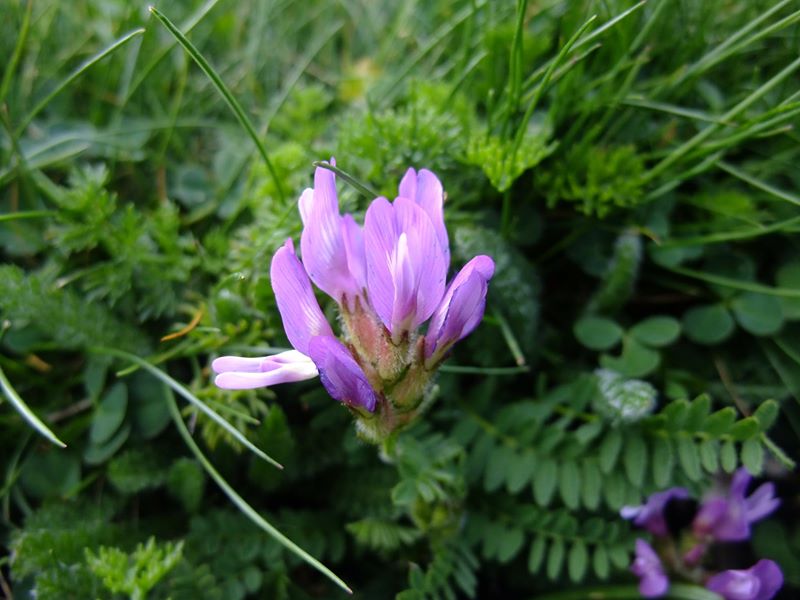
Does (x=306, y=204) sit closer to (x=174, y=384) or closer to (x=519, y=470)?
(x=174, y=384)

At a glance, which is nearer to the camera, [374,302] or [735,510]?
[374,302]

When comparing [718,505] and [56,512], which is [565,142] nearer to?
[718,505]

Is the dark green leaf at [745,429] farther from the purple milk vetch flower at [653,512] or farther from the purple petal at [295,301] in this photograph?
the purple petal at [295,301]

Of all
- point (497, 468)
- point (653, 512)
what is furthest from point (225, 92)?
point (653, 512)

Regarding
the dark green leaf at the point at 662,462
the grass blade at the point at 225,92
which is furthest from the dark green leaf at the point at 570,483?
the grass blade at the point at 225,92

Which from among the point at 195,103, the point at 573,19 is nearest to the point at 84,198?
the point at 195,103
